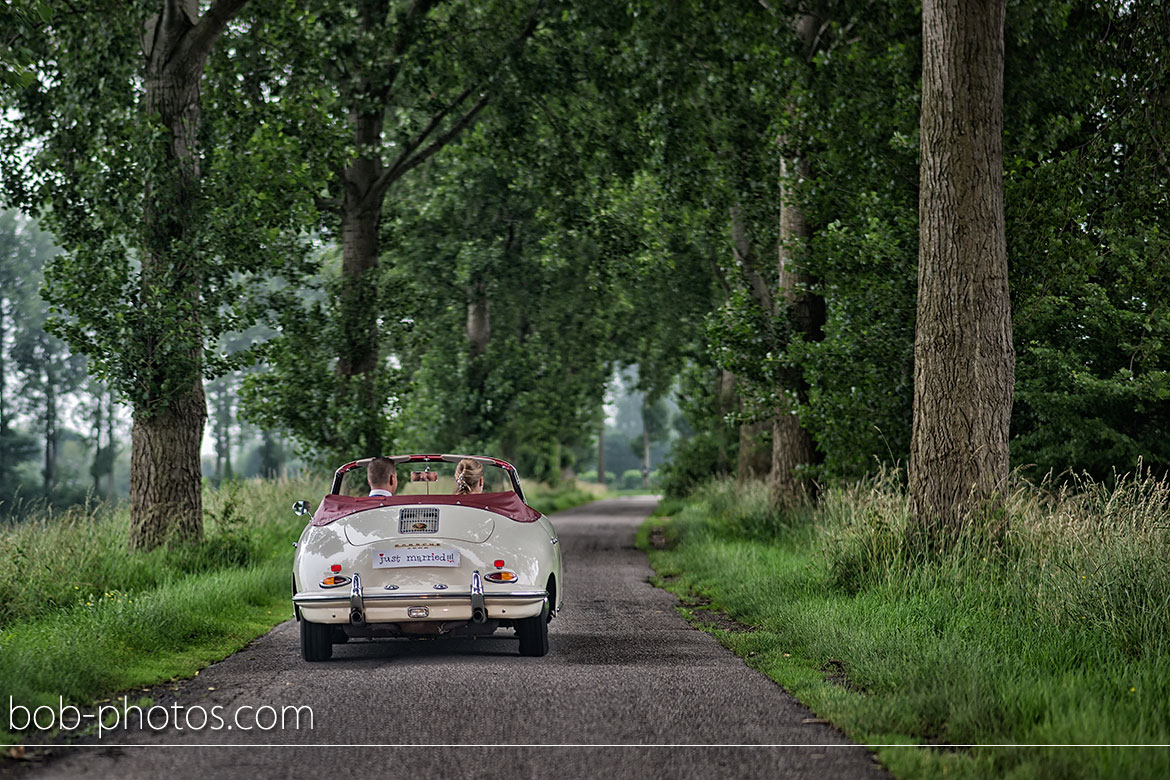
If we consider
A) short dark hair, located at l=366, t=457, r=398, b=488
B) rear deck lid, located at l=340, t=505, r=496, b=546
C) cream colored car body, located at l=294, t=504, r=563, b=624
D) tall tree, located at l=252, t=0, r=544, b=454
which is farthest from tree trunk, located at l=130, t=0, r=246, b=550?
rear deck lid, located at l=340, t=505, r=496, b=546

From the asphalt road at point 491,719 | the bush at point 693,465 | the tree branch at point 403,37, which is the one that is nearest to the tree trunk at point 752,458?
the bush at point 693,465

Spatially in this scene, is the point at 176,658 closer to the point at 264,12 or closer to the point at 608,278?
the point at 264,12

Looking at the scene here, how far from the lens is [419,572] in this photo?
7879mm

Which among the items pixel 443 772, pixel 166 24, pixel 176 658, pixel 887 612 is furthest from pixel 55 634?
pixel 166 24

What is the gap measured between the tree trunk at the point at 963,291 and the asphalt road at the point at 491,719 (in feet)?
11.5

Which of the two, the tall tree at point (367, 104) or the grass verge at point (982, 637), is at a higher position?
the tall tree at point (367, 104)

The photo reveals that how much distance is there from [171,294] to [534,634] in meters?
7.73

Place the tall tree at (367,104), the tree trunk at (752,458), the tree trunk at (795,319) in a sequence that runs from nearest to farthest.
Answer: the tree trunk at (795,319), the tall tree at (367,104), the tree trunk at (752,458)

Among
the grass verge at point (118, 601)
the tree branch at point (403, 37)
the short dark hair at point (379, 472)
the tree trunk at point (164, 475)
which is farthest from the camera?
the tree branch at point (403, 37)

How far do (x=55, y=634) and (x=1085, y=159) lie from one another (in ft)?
39.9

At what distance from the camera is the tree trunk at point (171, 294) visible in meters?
13.7

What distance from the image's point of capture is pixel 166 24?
46.8 feet

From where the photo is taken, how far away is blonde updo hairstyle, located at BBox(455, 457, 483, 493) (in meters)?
9.51

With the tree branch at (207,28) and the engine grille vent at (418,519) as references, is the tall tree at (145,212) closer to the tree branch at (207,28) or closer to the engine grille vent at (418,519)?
the tree branch at (207,28)
